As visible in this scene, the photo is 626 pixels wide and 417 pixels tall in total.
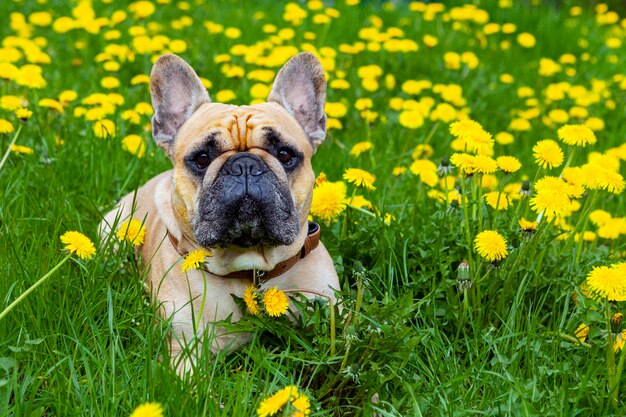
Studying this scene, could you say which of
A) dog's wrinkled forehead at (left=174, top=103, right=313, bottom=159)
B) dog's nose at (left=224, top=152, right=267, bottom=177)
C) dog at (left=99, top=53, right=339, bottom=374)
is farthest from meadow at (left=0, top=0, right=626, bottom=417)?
dog's nose at (left=224, top=152, right=267, bottom=177)

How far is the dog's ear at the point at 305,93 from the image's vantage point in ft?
11.3

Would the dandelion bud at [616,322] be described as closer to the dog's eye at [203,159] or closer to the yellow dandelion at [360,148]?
the dog's eye at [203,159]

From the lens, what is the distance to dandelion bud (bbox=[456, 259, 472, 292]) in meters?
3.05

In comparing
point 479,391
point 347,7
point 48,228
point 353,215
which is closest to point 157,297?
point 48,228

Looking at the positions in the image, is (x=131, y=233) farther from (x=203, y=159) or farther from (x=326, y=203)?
(x=326, y=203)

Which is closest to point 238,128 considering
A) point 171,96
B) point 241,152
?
point 241,152

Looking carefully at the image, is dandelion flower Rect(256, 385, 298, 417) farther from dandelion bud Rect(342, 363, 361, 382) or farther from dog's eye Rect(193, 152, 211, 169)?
dog's eye Rect(193, 152, 211, 169)

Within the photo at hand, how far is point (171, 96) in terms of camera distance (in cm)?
340

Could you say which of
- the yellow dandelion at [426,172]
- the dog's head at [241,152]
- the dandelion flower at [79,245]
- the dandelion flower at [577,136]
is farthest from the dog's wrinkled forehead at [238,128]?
the dandelion flower at [577,136]

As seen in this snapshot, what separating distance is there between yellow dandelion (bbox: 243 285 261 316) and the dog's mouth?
21 centimetres

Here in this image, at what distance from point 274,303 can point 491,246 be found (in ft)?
2.74

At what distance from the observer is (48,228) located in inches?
135

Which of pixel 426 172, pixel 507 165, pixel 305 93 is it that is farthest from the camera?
pixel 426 172

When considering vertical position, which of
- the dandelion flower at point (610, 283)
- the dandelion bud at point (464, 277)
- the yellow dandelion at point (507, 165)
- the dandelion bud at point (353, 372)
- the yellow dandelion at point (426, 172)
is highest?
the yellow dandelion at point (507, 165)
